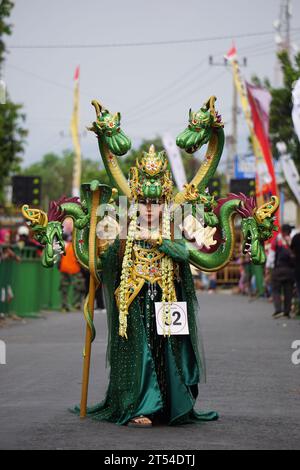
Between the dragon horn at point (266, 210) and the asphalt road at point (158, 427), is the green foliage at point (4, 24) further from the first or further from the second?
the dragon horn at point (266, 210)

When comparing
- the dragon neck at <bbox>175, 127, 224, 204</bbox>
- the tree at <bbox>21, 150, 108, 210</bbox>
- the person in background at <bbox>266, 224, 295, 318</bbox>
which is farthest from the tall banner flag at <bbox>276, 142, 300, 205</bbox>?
the tree at <bbox>21, 150, 108, 210</bbox>

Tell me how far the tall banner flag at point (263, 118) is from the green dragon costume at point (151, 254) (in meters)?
20.1

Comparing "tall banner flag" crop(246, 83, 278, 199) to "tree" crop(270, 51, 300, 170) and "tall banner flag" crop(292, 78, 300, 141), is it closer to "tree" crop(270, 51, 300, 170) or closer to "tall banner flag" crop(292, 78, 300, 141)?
"tree" crop(270, 51, 300, 170)

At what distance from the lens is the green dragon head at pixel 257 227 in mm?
9711

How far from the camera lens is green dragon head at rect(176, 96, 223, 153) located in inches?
391

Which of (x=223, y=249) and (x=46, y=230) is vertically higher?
(x=46, y=230)

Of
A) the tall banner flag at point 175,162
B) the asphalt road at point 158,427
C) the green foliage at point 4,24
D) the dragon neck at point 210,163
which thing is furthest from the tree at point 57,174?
the dragon neck at point 210,163

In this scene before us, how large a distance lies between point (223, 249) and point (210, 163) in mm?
744

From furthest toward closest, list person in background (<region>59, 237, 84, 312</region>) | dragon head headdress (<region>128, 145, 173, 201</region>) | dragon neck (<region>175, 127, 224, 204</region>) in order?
person in background (<region>59, 237, 84, 312</region>) → dragon neck (<region>175, 127, 224, 204</region>) → dragon head headdress (<region>128, 145, 173, 201</region>)

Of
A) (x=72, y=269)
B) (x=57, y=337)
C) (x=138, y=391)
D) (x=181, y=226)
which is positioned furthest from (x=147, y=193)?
(x=72, y=269)

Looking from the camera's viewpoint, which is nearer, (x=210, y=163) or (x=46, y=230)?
(x=46, y=230)

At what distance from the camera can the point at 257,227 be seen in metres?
9.77

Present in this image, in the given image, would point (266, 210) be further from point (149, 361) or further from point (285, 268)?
point (285, 268)

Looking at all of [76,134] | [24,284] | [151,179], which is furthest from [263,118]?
[151,179]
